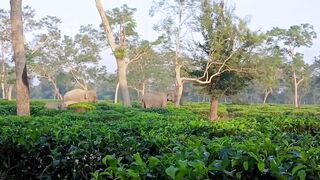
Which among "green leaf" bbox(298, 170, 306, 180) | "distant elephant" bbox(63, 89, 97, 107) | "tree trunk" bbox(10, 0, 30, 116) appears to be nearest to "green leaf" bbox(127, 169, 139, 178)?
"green leaf" bbox(298, 170, 306, 180)

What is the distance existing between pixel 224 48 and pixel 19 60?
494 inches

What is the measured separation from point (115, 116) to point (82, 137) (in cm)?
892

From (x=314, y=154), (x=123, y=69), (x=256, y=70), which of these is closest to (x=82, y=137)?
(x=314, y=154)

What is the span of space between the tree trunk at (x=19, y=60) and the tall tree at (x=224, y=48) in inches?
417

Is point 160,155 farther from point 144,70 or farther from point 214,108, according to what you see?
point 144,70

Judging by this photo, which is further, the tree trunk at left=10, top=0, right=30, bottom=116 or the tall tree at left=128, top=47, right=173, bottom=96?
the tall tree at left=128, top=47, right=173, bottom=96

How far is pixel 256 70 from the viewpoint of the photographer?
22.7 meters

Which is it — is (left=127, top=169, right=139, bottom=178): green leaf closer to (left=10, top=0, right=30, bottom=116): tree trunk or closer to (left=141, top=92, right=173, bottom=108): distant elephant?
(left=10, top=0, right=30, bottom=116): tree trunk

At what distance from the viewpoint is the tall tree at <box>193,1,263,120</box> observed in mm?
21266

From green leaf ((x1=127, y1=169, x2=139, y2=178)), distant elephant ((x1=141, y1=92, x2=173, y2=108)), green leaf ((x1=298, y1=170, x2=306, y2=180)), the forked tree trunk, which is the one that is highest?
the forked tree trunk

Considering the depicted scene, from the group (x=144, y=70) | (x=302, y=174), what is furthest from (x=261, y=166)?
(x=144, y=70)

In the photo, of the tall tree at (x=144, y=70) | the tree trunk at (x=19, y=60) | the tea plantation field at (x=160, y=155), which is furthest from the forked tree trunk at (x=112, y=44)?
the tall tree at (x=144, y=70)

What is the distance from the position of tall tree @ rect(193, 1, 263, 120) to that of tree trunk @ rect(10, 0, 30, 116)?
34.7 ft

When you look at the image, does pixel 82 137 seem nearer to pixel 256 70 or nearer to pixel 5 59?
pixel 256 70
